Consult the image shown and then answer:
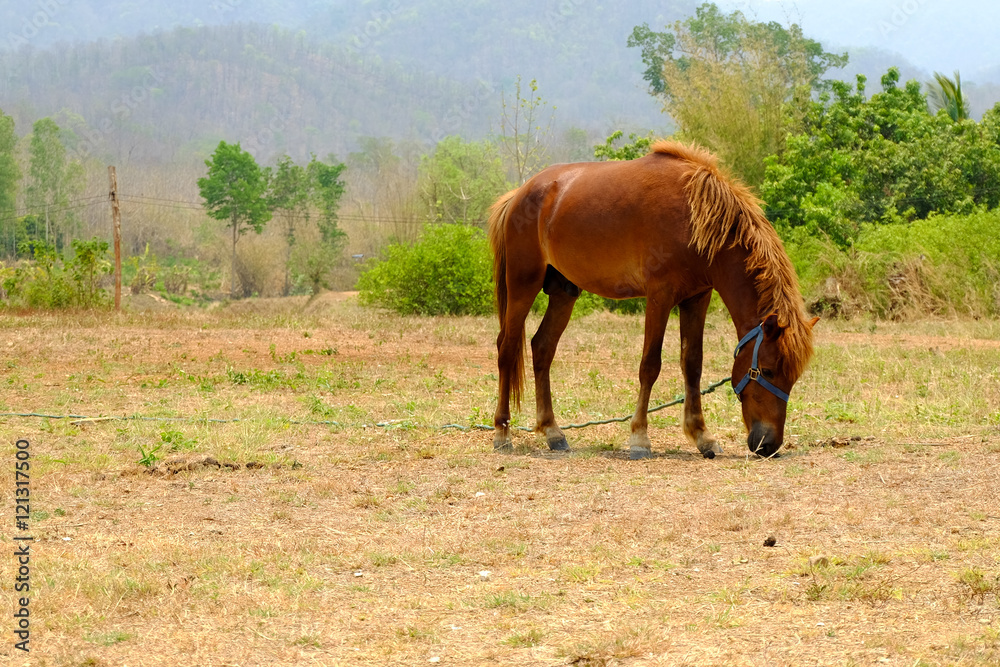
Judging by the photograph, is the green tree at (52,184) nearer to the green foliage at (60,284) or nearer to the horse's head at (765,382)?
the green foliage at (60,284)

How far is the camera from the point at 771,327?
20.8 ft

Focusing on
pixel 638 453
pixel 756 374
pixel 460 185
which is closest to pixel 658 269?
pixel 756 374

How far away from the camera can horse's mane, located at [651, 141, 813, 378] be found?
249 inches

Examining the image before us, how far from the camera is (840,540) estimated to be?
4.63 meters

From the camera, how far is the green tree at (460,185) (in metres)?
49.1

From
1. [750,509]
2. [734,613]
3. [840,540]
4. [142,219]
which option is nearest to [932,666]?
[734,613]

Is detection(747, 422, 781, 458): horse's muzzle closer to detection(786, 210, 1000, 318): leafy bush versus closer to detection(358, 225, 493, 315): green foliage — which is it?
detection(786, 210, 1000, 318): leafy bush

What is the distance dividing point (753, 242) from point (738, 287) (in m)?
0.32

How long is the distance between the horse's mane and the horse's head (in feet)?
0.20

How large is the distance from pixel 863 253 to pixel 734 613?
18.9m

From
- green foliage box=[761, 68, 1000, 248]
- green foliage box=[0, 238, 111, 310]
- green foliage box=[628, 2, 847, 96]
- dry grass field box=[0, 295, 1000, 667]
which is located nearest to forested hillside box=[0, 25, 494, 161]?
green foliage box=[628, 2, 847, 96]

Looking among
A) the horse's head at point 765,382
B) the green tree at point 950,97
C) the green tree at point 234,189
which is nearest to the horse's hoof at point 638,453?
the horse's head at point 765,382

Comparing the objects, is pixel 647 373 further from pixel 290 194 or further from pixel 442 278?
pixel 290 194

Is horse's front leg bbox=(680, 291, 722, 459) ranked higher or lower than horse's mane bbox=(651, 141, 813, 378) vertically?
lower
